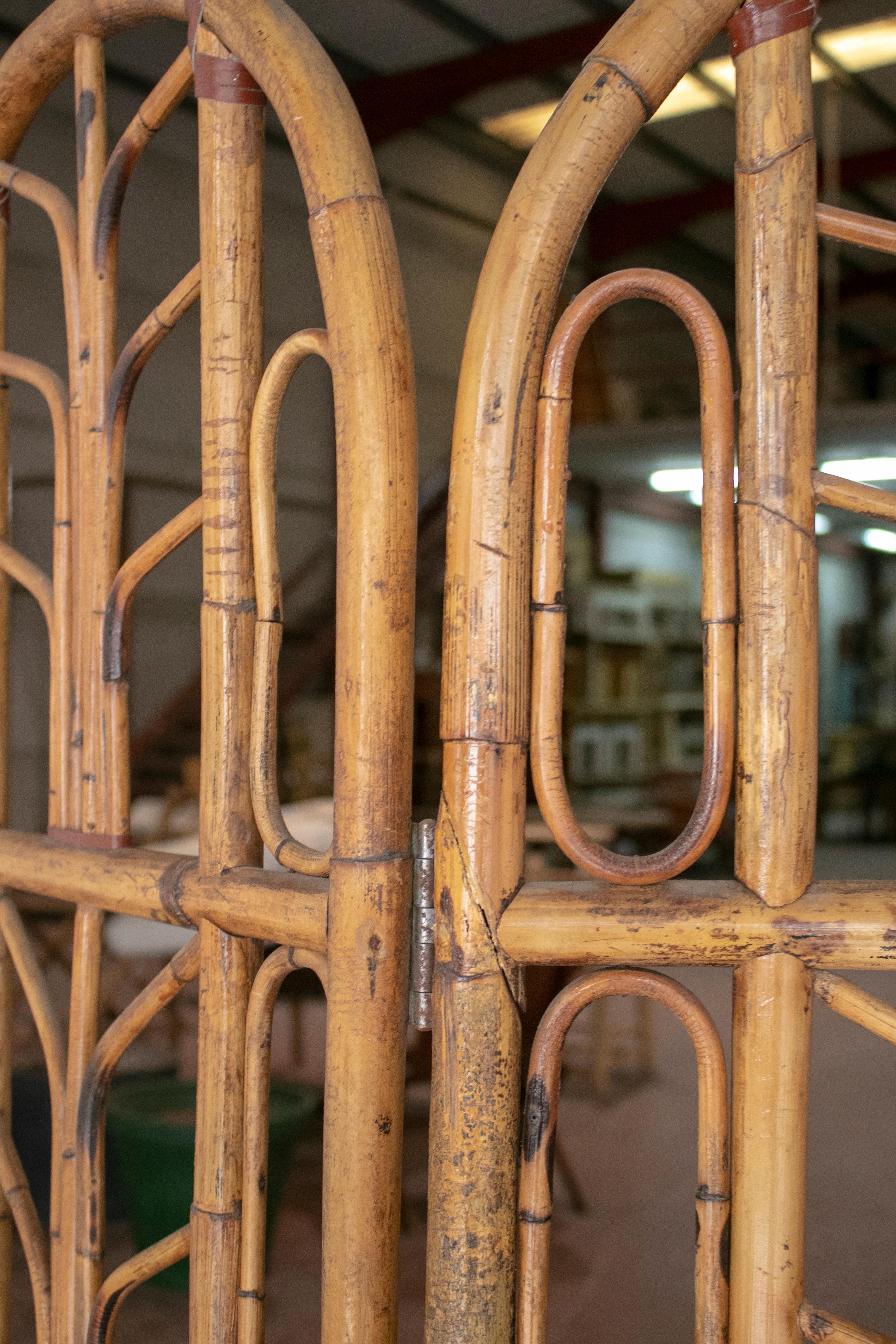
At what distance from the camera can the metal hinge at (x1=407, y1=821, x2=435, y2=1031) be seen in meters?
0.66

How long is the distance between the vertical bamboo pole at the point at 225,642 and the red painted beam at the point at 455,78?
4.15 metres

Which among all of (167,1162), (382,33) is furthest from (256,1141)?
(382,33)

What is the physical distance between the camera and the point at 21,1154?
205 centimetres

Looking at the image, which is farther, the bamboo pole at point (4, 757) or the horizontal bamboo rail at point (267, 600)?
the bamboo pole at point (4, 757)

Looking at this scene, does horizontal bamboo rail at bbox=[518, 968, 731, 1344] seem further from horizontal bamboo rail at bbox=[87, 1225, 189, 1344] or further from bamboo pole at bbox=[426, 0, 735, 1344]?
horizontal bamboo rail at bbox=[87, 1225, 189, 1344]

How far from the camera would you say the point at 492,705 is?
0.63 metres

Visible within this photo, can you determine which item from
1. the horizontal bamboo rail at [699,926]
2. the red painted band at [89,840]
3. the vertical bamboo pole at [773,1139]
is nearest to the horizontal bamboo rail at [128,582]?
the red painted band at [89,840]

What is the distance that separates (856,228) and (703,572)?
21 centimetres

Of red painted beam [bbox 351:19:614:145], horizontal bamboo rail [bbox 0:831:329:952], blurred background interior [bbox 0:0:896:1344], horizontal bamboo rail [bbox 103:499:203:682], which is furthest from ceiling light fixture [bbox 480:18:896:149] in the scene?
horizontal bamboo rail [bbox 0:831:329:952]

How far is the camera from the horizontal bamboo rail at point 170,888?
686 millimetres

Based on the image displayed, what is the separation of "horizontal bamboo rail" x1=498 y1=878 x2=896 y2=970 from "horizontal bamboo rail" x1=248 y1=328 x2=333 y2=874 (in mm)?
171

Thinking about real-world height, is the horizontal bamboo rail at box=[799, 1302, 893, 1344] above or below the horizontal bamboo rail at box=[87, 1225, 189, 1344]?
above

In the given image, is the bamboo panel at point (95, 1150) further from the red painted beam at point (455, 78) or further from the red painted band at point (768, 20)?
the red painted beam at point (455, 78)

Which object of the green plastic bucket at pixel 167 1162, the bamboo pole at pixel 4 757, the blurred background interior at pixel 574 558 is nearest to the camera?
the bamboo pole at pixel 4 757
